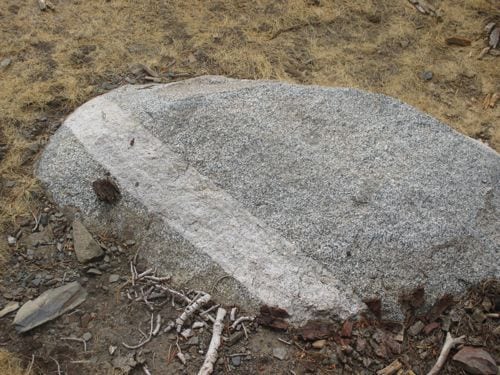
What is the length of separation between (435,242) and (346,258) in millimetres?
766

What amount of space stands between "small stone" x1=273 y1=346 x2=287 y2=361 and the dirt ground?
2.98 metres

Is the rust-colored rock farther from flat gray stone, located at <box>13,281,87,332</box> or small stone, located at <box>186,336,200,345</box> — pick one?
small stone, located at <box>186,336,200,345</box>

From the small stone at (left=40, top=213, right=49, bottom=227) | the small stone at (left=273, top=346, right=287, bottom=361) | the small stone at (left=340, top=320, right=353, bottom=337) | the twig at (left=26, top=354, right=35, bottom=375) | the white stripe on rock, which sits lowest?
the twig at (left=26, top=354, right=35, bottom=375)

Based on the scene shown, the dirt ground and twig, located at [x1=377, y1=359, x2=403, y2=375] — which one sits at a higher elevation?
the dirt ground

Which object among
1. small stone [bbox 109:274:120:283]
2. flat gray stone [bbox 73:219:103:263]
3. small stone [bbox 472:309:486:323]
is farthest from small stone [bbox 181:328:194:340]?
small stone [bbox 472:309:486:323]

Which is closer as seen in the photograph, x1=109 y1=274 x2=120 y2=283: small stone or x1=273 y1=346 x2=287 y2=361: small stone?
x1=273 y1=346 x2=287 y2=361: small stone

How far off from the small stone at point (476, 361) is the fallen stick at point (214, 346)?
172cm

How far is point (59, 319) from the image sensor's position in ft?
12.0

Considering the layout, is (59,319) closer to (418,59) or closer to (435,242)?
(435,242)

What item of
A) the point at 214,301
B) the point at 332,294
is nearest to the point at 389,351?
the point at 332,294

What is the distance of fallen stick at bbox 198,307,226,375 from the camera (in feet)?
11.0

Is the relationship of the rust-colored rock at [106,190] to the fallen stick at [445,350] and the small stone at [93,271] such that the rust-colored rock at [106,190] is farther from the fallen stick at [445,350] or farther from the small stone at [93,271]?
the fallen stick at [445,350]

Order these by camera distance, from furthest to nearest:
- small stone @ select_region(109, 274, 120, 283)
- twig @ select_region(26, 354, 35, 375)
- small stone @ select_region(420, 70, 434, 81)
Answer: small stone @ select_region(420, 70, 434, 81) < small stone @ select_region(109, 274, 120, 283) < twig @ select_region(26, 354, 35, 375)

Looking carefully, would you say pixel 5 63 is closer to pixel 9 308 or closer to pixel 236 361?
pixel 9 308
